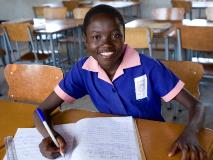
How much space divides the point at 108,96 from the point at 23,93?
0.71 meters

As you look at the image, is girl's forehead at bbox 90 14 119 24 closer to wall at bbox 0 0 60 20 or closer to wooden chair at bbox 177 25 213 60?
wooden chair at bbox 177 25 213 60

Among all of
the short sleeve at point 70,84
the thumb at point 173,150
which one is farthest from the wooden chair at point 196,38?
the thumb at point 173,150

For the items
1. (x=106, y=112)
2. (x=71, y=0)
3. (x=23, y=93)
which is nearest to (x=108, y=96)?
(x=106, y=112)

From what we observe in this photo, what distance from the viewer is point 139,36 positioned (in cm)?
278

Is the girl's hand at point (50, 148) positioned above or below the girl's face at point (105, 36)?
below

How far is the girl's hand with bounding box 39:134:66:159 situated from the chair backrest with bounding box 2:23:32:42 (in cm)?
250

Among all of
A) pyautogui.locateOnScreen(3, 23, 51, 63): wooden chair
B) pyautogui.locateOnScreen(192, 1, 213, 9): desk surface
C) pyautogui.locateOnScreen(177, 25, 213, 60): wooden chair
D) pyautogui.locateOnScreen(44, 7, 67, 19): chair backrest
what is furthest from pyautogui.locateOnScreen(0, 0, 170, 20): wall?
pyautogui.locateOnScreen(177, 25, 213, 60): wooden chair

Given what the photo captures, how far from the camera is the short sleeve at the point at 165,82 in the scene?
116 centimetres

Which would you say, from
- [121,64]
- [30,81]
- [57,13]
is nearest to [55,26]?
[57,13]

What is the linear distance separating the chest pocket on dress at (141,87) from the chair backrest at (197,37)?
1.39 m

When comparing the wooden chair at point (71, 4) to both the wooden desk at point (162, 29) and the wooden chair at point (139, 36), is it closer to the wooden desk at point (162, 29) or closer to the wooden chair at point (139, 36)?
the wooden desk at point (162, 29)

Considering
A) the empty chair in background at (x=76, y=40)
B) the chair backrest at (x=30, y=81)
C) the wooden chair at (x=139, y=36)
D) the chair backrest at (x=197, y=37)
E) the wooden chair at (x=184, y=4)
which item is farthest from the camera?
the wooden chair at (x=184, y=4)

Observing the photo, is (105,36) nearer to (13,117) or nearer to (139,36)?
(13,117)

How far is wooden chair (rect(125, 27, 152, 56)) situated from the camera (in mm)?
2738
